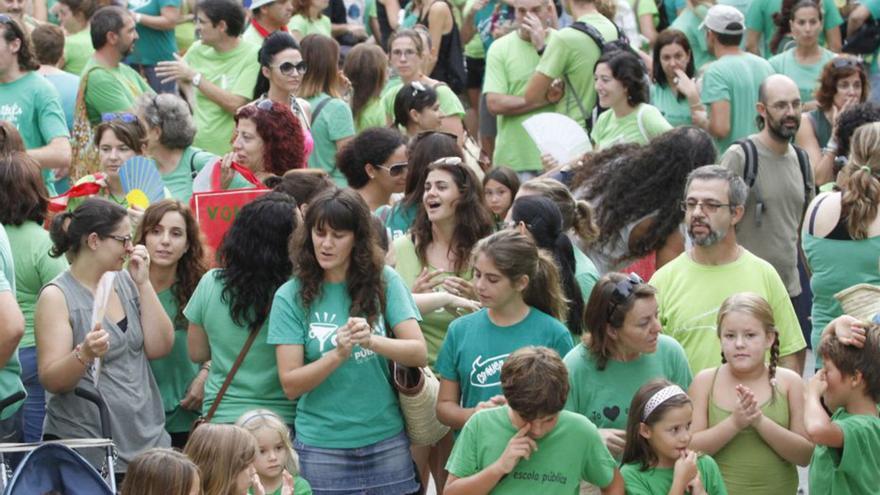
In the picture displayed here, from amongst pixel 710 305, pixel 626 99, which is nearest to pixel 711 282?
pixel 710 305

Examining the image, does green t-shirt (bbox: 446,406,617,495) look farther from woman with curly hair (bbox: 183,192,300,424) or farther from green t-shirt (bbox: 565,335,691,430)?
woman with curly hair (bbox: 183,192,300,424)

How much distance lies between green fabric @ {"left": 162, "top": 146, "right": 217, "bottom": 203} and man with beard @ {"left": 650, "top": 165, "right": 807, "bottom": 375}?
2.77 meters

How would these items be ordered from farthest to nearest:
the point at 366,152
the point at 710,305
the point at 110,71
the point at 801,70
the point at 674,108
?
the point at 801,70, the point at 674,108, the point at 110,71, the point at 366,152, the point at 710,305

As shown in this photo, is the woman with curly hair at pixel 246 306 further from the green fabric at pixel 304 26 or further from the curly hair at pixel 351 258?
the green fabric at pixel 304 26

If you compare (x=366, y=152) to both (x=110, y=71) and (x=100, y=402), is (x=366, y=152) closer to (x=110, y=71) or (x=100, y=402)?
(x=100, y=402)

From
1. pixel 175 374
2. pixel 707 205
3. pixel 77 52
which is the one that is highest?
pixel 707 205

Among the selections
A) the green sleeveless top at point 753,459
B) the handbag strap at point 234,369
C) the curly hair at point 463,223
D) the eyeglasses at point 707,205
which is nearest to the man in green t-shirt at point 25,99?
the curly hair at point 463,223

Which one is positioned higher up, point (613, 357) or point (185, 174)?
point (613, 357)

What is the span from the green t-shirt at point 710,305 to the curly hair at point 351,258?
1356 millimetres

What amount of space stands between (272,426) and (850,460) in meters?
2.20

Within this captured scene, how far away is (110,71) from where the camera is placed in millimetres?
10477

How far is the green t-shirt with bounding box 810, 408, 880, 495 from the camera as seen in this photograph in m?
6.23

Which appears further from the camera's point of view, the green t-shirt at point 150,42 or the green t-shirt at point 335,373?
the green t-shirt at point 150,42

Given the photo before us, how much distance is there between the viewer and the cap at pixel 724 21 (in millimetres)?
11016
